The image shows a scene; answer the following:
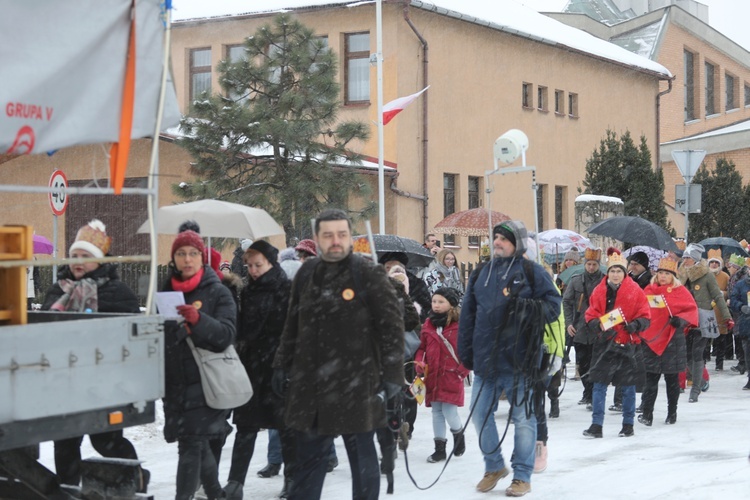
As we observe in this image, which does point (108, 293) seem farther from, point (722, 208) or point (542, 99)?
point (722, 208)

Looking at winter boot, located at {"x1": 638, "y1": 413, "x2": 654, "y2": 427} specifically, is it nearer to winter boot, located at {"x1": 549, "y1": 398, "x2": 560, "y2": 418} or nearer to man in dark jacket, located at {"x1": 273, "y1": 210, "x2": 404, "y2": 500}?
winter boot, located at {"x1": 549, "y1": 398, "x2": 560, "y2": 418}

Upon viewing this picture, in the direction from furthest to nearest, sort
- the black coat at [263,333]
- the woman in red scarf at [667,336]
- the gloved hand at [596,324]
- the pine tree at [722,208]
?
the pine tree at [722,208] < the woman in red scarf at [667,336] < the gloved hand at [596,324] < the black coat at [263,333]

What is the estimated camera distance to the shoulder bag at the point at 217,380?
7320mm

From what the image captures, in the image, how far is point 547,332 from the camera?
30.4 ft

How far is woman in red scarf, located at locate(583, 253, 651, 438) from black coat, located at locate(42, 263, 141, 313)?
208 inches

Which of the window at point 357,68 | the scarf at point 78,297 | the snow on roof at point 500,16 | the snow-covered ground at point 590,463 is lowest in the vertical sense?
the snow-covered ground at point 590,463

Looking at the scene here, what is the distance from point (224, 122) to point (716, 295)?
8.74 m

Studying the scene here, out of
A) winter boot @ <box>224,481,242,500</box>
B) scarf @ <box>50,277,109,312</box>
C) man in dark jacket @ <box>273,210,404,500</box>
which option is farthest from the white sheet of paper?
winter boot @ <box>224,481,242,500</box>

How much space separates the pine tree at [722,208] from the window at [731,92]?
1761 cm

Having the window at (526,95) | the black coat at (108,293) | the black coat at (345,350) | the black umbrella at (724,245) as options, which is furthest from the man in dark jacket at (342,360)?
the window at (526,95)

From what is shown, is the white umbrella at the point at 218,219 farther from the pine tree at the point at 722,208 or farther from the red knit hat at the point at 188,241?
the pine tree at the point at 722,208

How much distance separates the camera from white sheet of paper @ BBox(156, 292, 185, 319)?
277 inches

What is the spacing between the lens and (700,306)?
54.9 ft

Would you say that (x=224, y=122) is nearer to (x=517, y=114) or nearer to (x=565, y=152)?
(x=517, y=114)
